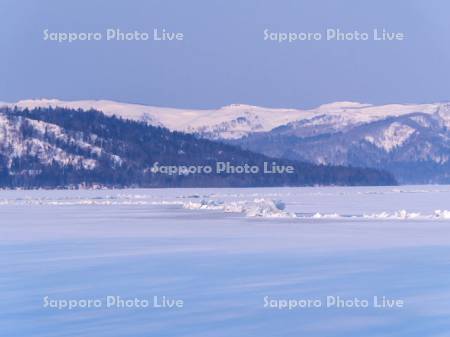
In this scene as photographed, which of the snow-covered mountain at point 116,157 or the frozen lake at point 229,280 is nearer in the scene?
the frozen lake at point 229,280

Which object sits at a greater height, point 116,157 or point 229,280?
point 116,157

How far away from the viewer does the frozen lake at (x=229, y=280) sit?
1055 cm

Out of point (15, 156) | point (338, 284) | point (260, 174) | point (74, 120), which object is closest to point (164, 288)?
point (338, 284)

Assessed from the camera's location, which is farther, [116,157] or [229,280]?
[116,157]

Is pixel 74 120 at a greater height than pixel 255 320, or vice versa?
pixel 74 120

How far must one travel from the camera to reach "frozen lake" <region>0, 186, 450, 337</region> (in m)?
10.6

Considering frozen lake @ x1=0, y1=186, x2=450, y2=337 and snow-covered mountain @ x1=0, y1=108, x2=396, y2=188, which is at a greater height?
snow-covered mountain @ x1=0, y1=108, x2=396, y2=188

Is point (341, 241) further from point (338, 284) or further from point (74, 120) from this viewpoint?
point (74, 120)

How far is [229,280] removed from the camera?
13766 millimetres

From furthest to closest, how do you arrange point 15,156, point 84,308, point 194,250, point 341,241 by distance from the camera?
point 15,156 → point 341,241 → point 194,250 → point 84,308

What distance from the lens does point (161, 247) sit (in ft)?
62.6

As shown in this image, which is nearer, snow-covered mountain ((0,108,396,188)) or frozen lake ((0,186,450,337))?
frozen lake ((0,186,450,337))

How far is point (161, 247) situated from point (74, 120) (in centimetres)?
14789

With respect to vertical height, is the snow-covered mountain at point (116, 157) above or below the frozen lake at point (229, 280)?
above
